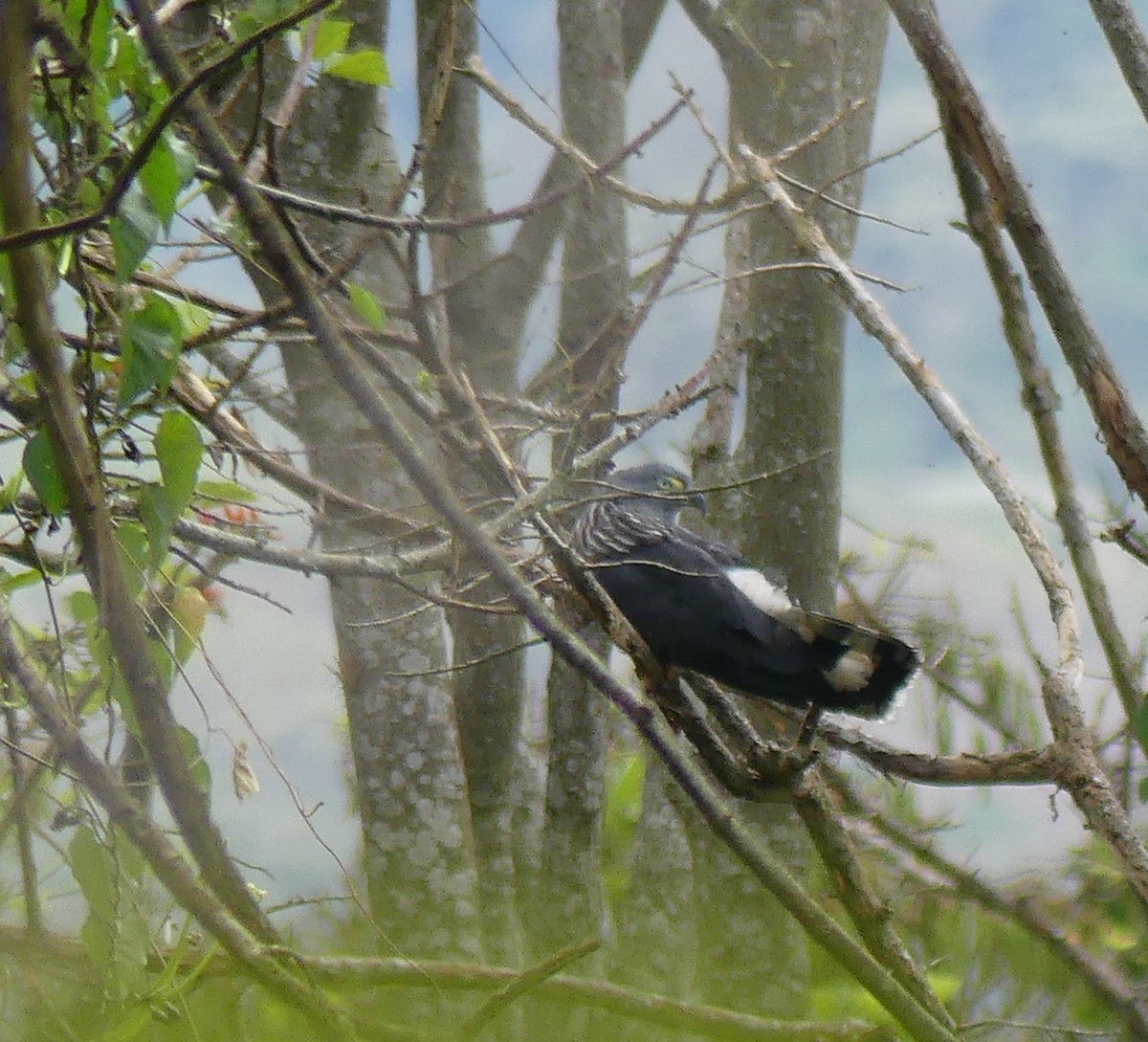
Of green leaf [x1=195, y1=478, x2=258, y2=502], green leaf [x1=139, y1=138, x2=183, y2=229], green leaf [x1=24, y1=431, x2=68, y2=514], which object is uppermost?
green leaf [x1=139, y1=138, x2=183, y2=229]

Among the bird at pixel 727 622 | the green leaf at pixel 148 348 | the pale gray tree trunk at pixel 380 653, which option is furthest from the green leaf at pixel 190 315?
the pale gray tree trunk at pixel 380 653

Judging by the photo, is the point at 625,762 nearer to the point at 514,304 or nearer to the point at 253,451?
the point at 514,304

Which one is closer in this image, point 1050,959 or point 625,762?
point 1050,959

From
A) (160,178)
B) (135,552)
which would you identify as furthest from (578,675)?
(160,178)

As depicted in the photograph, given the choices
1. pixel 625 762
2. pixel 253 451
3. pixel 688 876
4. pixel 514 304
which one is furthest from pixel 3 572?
pixel 625 762

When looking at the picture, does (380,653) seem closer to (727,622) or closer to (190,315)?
(727,622)

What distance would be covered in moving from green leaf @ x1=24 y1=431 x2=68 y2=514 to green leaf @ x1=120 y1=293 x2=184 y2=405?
0.18ft

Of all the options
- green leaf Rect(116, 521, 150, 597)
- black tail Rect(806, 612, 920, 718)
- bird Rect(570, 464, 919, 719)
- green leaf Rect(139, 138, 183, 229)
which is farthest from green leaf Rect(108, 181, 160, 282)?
black tail Rect(806, 612, 920, 718)

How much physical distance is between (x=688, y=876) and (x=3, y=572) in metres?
1.19

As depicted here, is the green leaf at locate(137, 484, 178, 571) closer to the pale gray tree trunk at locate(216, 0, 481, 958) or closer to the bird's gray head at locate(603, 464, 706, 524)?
the pale gray tree trunk at locate(216, 0, 481, 958)

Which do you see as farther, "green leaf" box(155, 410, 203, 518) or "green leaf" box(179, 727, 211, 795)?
"green leaf" box(179, 727, 211, 795)

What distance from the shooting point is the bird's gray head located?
1872 millimetres

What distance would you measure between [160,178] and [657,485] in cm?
130

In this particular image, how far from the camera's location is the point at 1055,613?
1.38 m
